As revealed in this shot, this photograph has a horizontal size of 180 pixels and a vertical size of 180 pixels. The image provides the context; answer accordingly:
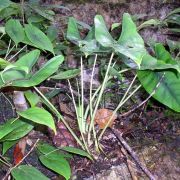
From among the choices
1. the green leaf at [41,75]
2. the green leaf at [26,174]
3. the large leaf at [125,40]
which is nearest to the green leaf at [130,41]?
the large leaf at [125,40]

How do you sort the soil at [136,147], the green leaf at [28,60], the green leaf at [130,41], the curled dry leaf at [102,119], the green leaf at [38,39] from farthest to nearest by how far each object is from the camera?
the curled dry leaf at [102,119]
the soil at [136,147]
the green leaf at [38,39]
the green leaf at [28,60]
the green leaf at [130,41]

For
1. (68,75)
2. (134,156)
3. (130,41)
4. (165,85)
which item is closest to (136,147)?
(134,156)

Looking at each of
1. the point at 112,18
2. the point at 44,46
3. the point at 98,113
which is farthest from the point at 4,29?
the point at 112,18

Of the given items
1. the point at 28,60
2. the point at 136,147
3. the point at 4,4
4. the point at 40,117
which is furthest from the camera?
→ the point at 136,147

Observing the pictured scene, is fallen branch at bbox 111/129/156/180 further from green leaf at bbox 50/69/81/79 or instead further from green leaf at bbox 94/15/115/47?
green leaf at bbox 94/15/115/47

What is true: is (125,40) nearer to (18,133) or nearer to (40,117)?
(40,117)

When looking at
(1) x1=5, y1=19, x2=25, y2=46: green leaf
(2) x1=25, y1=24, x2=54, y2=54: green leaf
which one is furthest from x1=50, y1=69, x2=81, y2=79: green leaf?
(1) x1=5, y1=19, x2=25, y2=46: green leaf

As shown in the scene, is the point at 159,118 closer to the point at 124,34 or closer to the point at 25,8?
the point at 124,34

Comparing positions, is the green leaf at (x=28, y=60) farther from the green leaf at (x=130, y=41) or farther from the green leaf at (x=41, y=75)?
the green leaf at (x=130, y=41)
